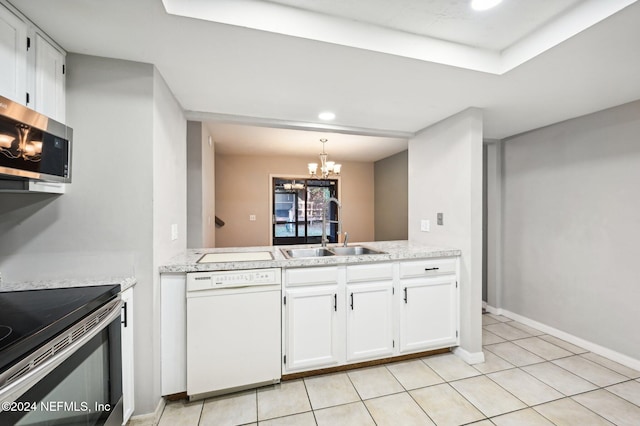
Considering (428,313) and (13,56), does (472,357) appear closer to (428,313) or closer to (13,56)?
(428,313)

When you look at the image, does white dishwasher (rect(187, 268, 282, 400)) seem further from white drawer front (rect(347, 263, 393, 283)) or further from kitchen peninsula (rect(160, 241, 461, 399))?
white drawer front (rect(347, 263, 393, 283))

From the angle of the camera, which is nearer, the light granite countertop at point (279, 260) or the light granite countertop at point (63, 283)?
the light granite countertop at point (63, 283)

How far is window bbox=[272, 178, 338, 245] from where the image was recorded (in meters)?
6.10

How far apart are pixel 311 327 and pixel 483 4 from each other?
2.16 meters

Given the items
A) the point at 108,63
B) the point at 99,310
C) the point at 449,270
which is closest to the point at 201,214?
the point at 108,63

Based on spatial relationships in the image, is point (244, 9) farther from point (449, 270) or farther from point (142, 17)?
point (449, 270)

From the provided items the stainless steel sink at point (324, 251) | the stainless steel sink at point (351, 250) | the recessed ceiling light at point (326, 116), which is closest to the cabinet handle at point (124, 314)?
the stainless steel sink at point (324, 251)

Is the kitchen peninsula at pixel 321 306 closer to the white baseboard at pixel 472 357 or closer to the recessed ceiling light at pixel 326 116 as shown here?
the white baseboard at pixel 472 357

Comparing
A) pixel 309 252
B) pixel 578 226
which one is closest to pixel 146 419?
pixel 309 252

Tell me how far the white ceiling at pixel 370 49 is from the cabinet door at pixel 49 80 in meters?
0.09

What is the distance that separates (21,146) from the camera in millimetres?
1070

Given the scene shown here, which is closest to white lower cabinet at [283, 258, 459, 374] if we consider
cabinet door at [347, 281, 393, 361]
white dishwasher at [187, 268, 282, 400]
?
cabinet door at [347, 281, 393, 361]

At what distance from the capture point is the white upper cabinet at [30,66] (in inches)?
45.7

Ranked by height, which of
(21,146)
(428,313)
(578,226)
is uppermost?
(21,146)
